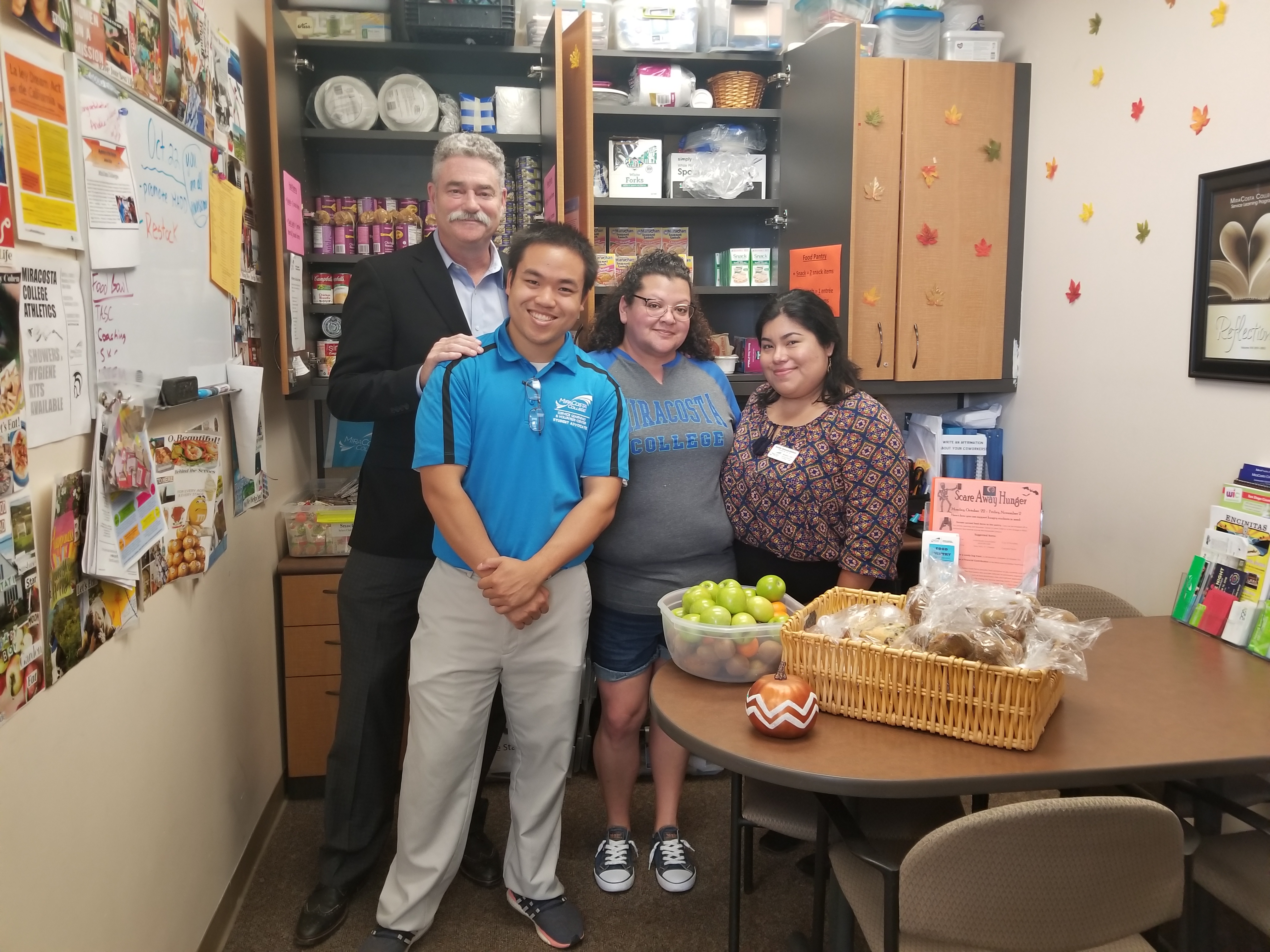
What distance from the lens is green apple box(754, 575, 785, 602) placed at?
70.2 inches

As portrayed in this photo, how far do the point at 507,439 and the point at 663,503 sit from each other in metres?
0.44

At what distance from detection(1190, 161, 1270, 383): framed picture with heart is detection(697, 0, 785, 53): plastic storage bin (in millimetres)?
1421

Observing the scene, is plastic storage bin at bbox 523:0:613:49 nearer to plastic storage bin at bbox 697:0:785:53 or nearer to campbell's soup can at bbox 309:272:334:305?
plastic storage bin at bbox 697:0:785:53

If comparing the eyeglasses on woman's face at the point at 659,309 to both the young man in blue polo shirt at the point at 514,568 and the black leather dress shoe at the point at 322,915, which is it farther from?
the black leather dress shoe at the point at 322,915

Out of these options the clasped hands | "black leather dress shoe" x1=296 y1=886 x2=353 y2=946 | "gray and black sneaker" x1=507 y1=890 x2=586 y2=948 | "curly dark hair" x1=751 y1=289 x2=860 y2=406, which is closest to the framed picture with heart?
"curly dark hair" x1=751 y1=289 x2=860 y2=406

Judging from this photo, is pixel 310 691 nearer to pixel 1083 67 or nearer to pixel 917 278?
pixel 917 278

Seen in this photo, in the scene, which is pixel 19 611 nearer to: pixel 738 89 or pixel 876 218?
pixel 876 218

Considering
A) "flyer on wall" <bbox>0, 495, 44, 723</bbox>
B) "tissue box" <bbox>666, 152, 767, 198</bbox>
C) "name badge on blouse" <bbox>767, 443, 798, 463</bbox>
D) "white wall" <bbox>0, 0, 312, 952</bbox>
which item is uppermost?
"tissue box" <bbox>666, 152, 767, 198</bbox>

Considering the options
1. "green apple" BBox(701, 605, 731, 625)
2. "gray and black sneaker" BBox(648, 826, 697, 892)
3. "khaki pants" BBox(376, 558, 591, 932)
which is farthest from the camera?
"gray and black sneaker" BBox(648, 826, 697, 892)

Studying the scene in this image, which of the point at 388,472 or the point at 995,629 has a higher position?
the point at 388,472

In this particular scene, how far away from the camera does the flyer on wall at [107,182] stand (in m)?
1.45

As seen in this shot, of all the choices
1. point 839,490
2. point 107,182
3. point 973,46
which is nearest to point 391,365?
point 107,182

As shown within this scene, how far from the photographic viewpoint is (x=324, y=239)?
2.86 m

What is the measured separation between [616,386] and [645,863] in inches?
51.6
